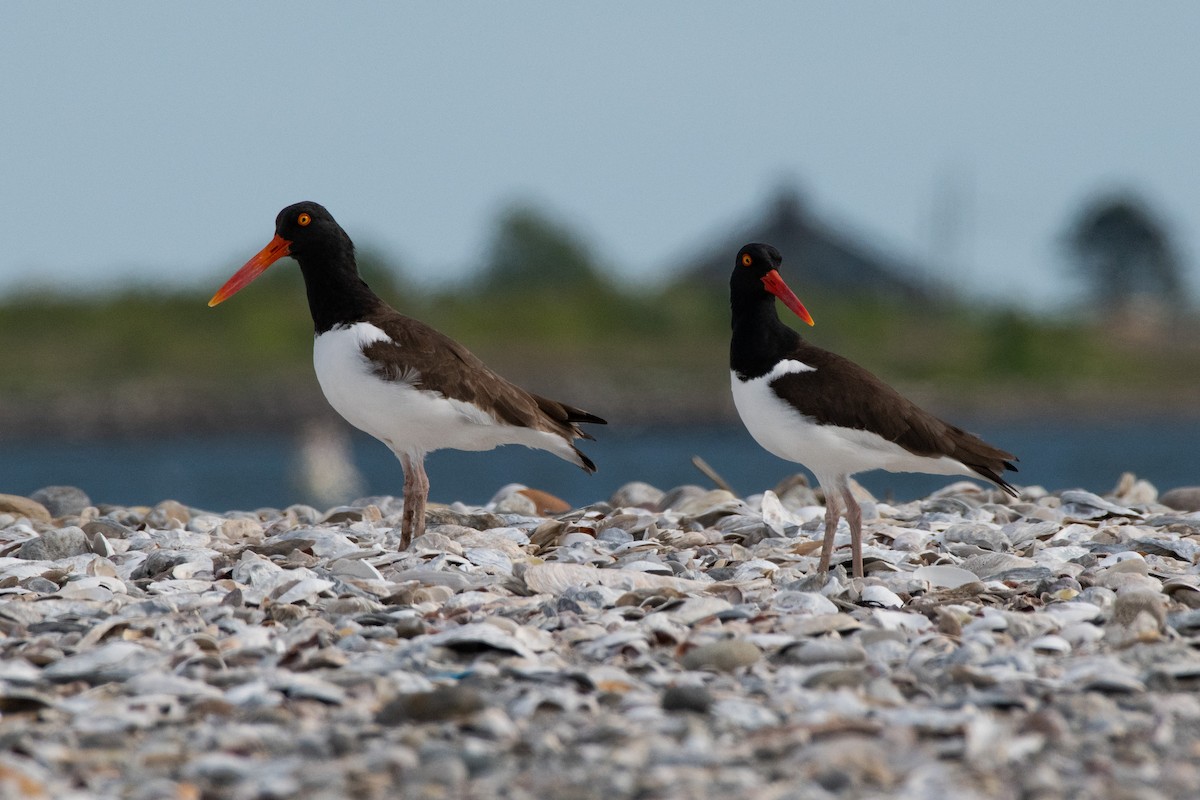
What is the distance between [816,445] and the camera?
616cm

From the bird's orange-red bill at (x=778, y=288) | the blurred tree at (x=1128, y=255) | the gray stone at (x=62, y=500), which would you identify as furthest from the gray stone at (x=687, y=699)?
the blurred tree at (x=1128, y=255)

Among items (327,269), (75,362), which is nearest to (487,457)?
(75,362)

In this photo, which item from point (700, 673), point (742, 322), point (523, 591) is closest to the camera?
point (700, 673)

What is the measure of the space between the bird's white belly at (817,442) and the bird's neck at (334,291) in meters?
1.96

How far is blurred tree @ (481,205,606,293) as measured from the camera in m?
62.1

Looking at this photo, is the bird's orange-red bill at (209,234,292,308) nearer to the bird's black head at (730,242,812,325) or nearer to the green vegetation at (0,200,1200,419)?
the bird's black head at (730,242,812,325)

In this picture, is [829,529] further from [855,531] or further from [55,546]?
[55,546]

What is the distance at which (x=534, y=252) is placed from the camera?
208ft

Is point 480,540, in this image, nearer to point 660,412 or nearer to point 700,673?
point 700,673

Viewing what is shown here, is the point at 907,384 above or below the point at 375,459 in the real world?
above

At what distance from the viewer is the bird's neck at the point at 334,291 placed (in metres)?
7.08

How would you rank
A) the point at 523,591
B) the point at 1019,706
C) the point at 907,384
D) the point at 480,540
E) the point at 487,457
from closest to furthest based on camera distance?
1. the point at 1019,706
2. the point at 523,591
3. the point at 480,540
4. the point at 907,384
5. the point at 487,457

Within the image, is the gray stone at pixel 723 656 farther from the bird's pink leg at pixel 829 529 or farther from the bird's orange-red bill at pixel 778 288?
the bird's orange-red bill at pixel 778 288

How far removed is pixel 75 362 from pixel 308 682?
51815 mm
